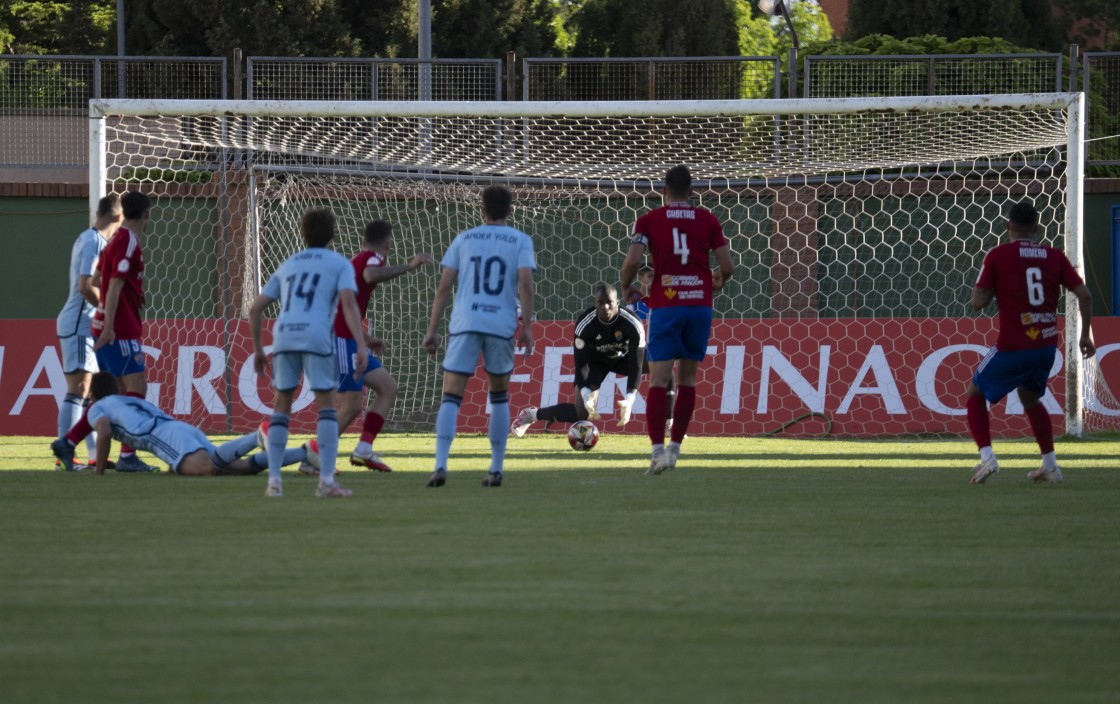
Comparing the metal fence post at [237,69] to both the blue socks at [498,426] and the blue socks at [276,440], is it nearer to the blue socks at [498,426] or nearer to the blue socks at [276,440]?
the blue socks at [498,426]

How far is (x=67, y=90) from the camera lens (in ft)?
69.7

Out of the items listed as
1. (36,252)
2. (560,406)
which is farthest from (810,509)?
(36,252)

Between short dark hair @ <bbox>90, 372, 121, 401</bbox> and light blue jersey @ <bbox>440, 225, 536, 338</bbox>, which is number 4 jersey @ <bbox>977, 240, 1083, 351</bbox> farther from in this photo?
short dark hair @ <bbox>90, 372, 121, 401</bbox>

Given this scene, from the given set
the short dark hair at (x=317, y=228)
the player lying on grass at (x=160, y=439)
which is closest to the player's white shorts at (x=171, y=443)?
the player lying on grass at (x=160, y=439)

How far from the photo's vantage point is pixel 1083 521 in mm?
7543

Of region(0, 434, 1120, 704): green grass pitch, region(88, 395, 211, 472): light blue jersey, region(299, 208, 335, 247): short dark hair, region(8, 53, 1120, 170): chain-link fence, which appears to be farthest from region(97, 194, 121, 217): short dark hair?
region(8, 53, 1120, 170): chain-link fence

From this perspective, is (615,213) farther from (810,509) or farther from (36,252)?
(810,509)

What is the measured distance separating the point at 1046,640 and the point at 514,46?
3166cm

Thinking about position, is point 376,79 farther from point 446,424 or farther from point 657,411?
point 446,424

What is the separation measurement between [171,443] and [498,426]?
2283 millimetres

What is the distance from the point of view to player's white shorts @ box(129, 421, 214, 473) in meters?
9.80

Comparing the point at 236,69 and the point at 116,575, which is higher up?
the point at 236,69

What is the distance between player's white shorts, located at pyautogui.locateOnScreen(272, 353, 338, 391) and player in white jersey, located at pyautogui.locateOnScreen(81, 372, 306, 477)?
53.4 inches

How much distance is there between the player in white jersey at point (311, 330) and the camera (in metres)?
8.32
